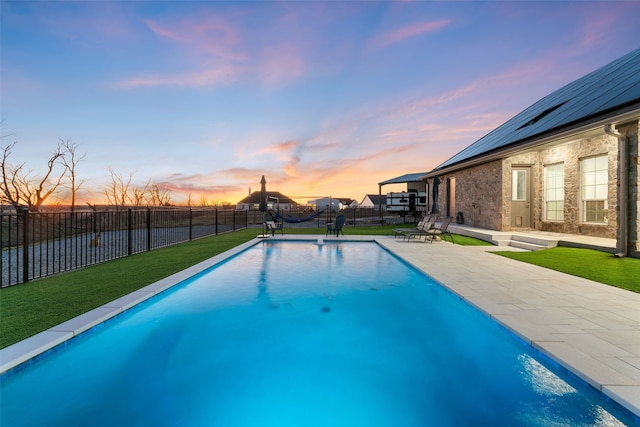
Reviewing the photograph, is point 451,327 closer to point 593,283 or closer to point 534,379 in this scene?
point 534,379

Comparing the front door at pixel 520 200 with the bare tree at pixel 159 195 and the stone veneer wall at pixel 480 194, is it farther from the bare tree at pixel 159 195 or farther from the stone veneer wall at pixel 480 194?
the bare tree at pixel 159 195

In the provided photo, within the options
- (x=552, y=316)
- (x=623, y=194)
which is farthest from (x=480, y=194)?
(x=552, y=316)

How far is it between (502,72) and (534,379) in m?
12.7

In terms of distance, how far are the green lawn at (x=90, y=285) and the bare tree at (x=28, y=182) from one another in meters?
9.98

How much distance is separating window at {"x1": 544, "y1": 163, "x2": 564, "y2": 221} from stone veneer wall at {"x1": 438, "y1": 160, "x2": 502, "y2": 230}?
5.64 feet

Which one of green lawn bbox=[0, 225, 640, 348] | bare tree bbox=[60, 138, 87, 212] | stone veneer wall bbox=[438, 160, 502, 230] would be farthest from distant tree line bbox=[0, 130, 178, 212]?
stone veneer wall bbox=[438, 160, 502, 230]

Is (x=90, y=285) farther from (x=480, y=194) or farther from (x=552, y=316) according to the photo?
(x=480, y=194)

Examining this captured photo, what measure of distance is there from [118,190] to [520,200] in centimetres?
2404

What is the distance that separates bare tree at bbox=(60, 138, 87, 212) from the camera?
47.4ft

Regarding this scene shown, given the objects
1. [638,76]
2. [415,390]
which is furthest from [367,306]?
[638,76]

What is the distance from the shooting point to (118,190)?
2005cm

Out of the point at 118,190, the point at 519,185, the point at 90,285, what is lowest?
the point at 90,285

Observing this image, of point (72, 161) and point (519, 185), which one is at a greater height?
point (72, 161)

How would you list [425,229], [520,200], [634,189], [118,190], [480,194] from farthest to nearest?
[118,190]
[480,194]
[425,229]
[520,200]
[634,189]
